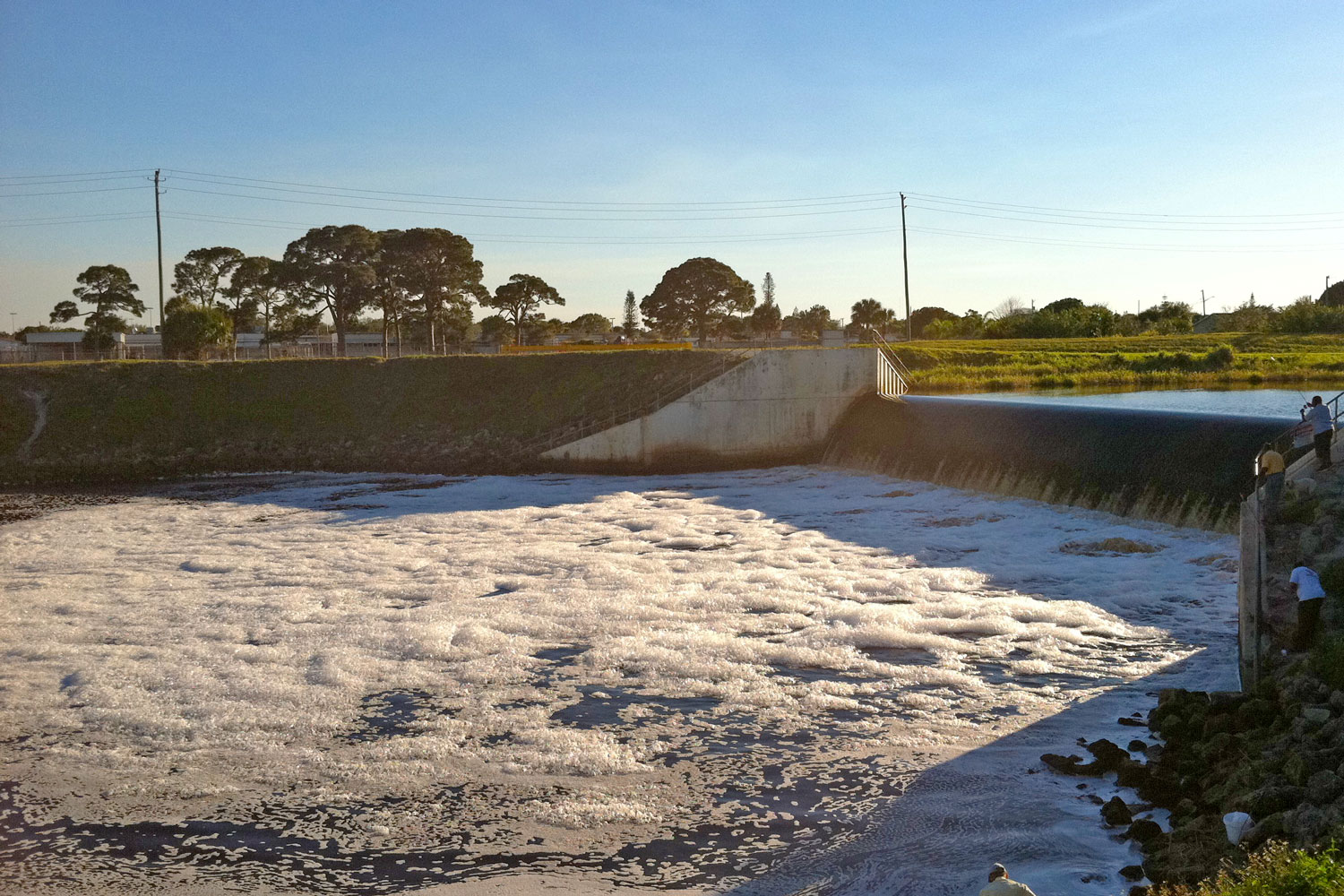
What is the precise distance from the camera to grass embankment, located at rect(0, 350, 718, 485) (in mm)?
37156

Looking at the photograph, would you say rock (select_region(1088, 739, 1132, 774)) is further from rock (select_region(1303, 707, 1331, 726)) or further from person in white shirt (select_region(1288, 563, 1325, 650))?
person in white shirt (select_region(1288, 563, 1325, 650))

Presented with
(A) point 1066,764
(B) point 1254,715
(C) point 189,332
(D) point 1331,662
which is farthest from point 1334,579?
(C) point 189,332

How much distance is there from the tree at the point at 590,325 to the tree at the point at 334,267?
3700cm

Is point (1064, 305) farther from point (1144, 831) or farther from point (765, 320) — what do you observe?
point (1144, 831)

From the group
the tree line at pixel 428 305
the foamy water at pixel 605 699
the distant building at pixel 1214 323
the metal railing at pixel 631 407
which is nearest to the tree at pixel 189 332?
the tree line at pixel 428 305

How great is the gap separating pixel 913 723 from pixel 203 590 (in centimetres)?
1184

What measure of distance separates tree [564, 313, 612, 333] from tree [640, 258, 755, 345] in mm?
25399

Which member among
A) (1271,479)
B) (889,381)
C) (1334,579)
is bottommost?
(1334,579)

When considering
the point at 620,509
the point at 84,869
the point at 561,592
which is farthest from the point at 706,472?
the point at 84,869

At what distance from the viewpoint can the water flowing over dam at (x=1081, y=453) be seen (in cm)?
1817

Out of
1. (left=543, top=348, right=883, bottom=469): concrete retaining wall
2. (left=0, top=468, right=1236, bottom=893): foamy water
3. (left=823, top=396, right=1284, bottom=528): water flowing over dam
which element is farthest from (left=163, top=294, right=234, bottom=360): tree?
(left=823, top=396, right=1284, bottom=528): water flowing over dam

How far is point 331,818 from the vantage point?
28.1ft

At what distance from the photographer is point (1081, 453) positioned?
2144 cm

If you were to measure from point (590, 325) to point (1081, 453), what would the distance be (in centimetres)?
8432
